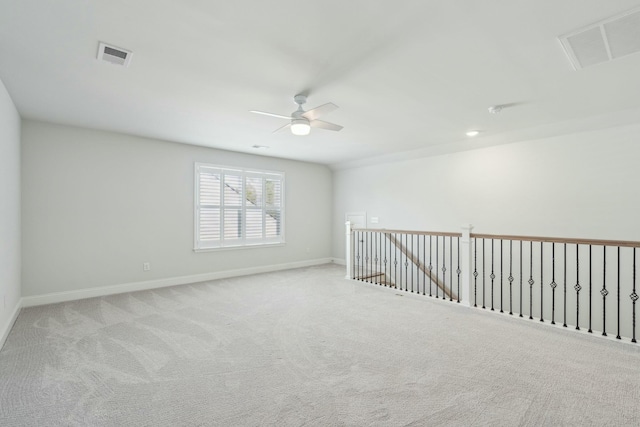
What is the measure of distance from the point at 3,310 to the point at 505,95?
5.85 m

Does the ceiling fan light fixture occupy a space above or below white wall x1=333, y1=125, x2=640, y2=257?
above

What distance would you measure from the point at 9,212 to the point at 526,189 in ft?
23.1

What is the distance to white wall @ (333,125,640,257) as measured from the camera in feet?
13.2

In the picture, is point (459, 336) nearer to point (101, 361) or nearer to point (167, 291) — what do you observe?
point (101, 361)

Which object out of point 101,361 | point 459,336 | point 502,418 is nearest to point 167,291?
point 101,361

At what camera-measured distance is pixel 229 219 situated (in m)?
6.04

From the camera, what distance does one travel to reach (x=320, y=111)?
2906 millimetres

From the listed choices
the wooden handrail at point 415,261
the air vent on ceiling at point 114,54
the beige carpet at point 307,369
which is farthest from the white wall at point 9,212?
the wooden handrail at point 415,261

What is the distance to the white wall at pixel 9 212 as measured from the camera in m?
2.99

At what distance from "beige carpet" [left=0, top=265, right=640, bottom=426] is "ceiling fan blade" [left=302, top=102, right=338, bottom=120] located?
230 cm

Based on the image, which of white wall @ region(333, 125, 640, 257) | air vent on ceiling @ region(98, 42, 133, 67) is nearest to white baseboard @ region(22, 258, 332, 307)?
white wall @ region(333, 125, 640, 257)

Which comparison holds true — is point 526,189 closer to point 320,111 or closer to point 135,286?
point 320,111

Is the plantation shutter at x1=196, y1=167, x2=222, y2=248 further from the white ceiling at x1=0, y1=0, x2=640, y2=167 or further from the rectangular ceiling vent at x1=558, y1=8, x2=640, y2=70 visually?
the rectangular ceiling vent at x1=558, y1=8, x2=640, y2=70

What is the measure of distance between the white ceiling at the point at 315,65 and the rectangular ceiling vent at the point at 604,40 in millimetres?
82
